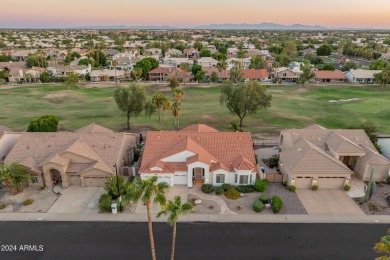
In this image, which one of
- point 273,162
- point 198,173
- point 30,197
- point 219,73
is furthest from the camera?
point 219,73

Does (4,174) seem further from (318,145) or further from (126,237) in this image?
(318,145)

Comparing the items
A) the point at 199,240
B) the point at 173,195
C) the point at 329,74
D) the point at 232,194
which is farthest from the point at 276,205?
the point at 329,74

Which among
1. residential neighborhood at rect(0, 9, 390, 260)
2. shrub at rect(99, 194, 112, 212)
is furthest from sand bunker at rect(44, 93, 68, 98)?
shrub at rect(99, 194, 112, 212)

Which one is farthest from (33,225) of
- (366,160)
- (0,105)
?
(0,105)

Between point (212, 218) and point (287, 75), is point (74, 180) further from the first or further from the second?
point (287, 75)

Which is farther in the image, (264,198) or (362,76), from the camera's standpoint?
(362,76)
